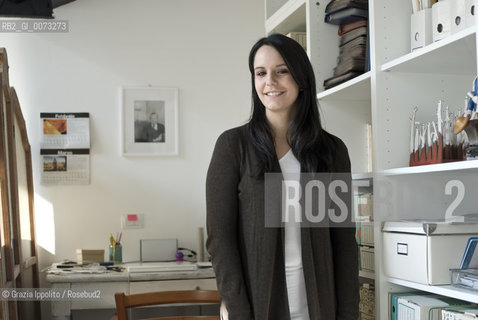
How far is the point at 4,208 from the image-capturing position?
8.27 ft

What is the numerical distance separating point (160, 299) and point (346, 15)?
1409 millimetres

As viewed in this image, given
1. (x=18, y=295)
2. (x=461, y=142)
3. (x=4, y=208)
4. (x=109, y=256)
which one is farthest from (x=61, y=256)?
(x=461, y=142)

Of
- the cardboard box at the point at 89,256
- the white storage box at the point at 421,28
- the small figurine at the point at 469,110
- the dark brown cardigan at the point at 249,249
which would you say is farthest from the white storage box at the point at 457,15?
the cardboard box at the point at 89,256

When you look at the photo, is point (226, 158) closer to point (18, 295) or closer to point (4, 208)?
point (4, 208)

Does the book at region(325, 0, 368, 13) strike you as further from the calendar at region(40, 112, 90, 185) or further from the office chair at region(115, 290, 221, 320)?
the calendar at region(40, 112, 90, 185)

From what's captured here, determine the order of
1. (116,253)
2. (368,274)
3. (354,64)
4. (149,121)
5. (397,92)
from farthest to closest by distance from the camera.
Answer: (149,121) → (116,253) → (354,64) → (368,274) → (397,92)

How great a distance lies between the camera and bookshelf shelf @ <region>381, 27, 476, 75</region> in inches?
65.5

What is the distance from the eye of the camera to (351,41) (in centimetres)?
249

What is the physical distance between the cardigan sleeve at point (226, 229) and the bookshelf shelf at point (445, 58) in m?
0.70

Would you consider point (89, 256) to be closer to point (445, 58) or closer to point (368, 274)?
point (368, 274)

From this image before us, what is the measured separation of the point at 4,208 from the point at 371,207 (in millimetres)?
1602

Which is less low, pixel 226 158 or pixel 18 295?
pixel 226 158

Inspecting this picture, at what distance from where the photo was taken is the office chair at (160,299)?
196 cm

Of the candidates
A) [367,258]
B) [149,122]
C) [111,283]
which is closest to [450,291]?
[367,258]
